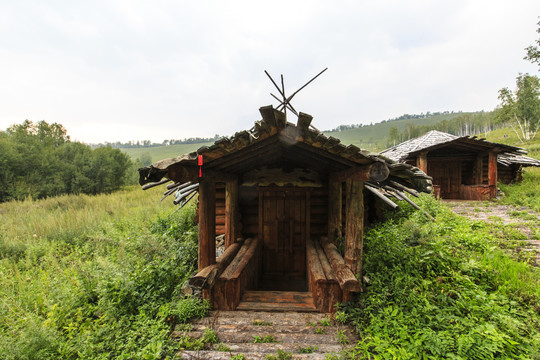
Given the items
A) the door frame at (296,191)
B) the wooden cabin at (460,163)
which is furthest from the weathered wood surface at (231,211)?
the wooden cabin at (460,163)

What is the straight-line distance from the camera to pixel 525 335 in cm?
297

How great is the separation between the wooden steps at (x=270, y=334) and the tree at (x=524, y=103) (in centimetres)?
4630

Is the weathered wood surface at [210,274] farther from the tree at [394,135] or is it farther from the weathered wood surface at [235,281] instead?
the tree at [394,135]

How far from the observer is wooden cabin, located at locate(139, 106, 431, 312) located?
3236mm

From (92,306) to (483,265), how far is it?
7.29 m

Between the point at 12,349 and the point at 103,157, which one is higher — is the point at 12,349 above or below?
below

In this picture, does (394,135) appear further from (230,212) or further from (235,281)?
(235,281)

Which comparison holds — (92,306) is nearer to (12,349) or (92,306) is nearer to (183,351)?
(12,349)

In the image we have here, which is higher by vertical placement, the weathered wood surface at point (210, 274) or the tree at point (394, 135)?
the tree at point (394, 135)

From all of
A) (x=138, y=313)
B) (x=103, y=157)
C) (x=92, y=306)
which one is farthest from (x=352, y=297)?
(x=103, y=157)

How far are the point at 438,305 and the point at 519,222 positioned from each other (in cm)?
721

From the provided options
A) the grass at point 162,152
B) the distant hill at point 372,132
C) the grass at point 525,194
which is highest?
the distant hill at point 372,132

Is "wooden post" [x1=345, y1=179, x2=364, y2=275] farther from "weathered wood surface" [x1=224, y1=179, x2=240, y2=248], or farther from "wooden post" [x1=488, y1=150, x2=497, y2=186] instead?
"wooden post" [x1=488, y1=150, x2=497, y2=186]

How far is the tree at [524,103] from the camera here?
30.6m
